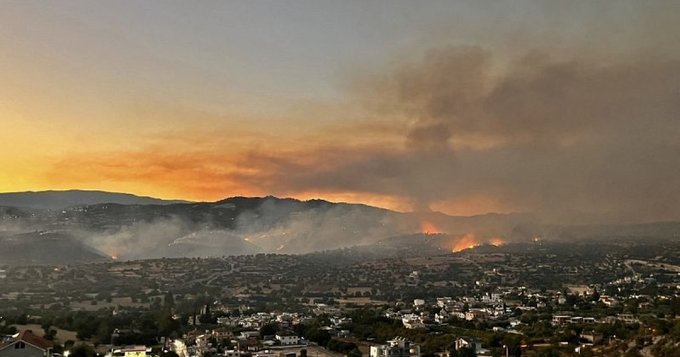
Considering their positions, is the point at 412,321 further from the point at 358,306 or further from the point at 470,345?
the point at 358,306

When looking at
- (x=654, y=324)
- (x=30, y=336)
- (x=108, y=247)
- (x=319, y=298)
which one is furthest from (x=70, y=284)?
(x=108, y=247)

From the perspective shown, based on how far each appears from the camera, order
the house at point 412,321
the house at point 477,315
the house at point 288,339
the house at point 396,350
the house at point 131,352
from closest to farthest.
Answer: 1. the house at point 131,352
2. the house at point 396,350
3. the house at point 288,339
4. the house at point 412,321
5. the house at point 477,315

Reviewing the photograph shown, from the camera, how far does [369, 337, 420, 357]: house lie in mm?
34656

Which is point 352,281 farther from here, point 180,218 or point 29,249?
point 180,218

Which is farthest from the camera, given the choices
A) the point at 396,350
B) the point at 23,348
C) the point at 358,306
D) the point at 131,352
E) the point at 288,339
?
the point at 358,306

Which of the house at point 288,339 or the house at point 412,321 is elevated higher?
the house at point 412,321

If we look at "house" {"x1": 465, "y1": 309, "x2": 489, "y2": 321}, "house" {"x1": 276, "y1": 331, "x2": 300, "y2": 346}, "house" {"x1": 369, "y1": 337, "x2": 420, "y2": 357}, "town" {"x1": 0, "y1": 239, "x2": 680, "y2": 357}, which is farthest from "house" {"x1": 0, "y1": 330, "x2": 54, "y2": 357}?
"house" {"x1": 465, "y1": 309, "x2": 489, "y2": 321}

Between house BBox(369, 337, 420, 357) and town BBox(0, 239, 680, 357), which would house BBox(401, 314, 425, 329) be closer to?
town BBox(0, 239, 680, 357)

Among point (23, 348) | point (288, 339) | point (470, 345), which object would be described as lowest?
point (288, 339)

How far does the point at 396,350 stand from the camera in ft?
115

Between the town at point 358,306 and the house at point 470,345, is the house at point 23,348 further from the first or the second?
the house at point 470,345

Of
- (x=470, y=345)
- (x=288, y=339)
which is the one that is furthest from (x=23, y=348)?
(x=470, y=345)

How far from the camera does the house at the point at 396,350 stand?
34.7 metres

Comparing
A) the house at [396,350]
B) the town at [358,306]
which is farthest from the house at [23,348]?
the house at [396,350]
